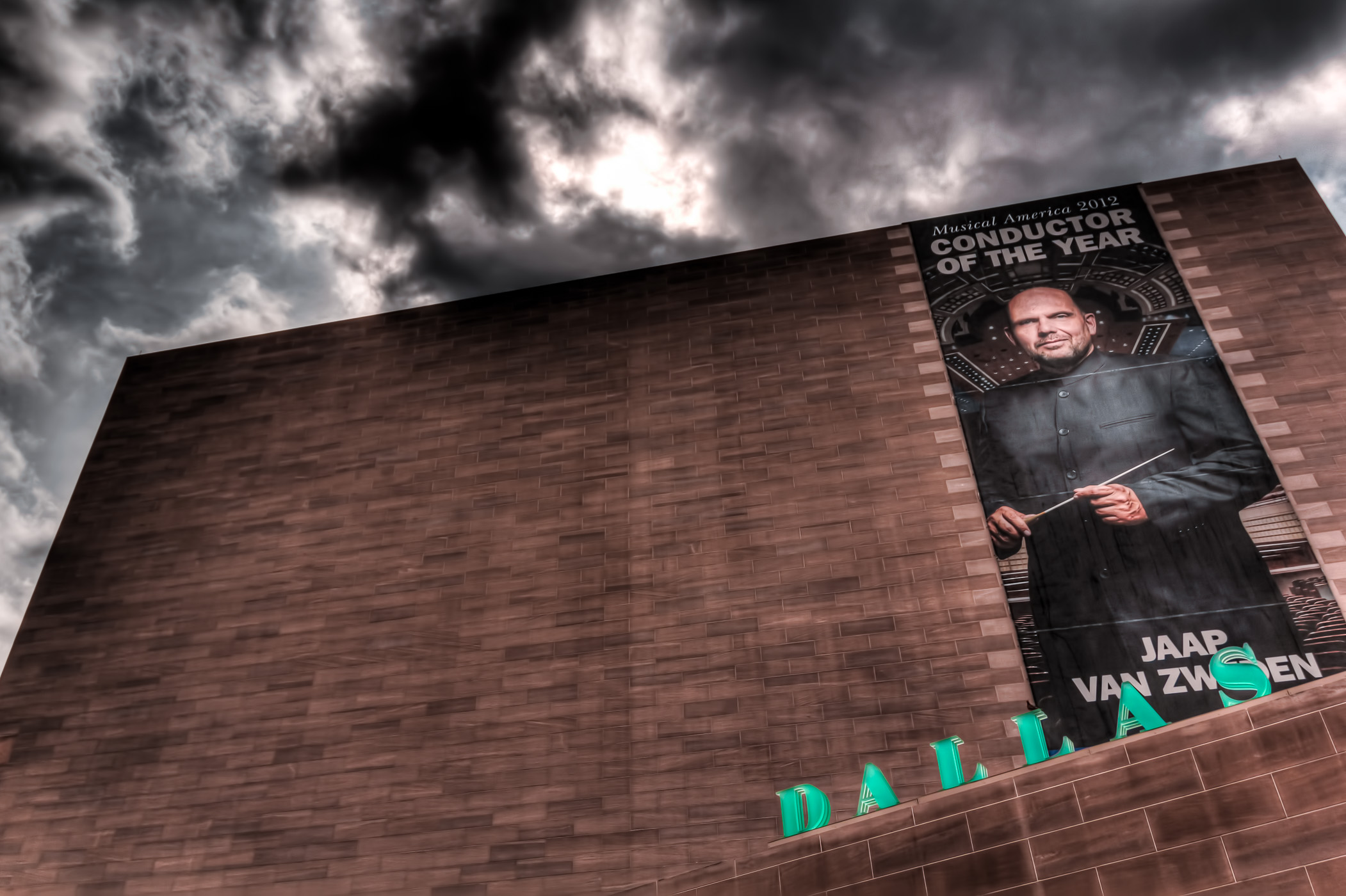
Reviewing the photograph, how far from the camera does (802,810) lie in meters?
9.67

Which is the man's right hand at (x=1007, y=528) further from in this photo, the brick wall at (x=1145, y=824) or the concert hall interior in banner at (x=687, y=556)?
the brick wall at (x=1145, y=824)

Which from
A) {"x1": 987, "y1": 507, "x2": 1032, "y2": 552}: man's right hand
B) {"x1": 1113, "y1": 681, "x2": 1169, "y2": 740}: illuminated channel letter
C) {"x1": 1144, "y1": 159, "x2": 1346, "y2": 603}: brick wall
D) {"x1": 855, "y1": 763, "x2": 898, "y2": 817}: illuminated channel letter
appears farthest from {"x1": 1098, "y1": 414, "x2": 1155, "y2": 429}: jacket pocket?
{"x1": 855, "y1": 763, "x2": 898, "y2": 817}: illuminated channel letter

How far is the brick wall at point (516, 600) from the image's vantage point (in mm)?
13094

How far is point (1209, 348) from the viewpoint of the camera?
14.9 metres

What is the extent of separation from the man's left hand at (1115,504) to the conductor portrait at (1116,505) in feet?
0.06

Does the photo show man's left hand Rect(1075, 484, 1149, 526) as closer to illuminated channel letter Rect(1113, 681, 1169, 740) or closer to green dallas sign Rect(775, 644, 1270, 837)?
green dallas sign Rect(775, 644, 1270, 837)

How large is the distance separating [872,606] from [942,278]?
263 inches

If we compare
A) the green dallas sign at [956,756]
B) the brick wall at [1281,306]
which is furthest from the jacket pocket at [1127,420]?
the green dallas sign at [956,756]

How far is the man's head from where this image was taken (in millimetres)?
15320

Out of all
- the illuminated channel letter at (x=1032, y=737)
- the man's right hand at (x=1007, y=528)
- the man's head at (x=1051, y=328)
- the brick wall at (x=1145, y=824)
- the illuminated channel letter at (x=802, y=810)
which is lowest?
the brick wall at (x=1145, y=824)

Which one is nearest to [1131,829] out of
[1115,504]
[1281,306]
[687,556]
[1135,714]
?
[1135,714]

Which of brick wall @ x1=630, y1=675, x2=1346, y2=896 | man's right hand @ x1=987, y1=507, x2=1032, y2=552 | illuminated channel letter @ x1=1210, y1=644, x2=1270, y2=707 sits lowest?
brick wall @ x1=630, y1=675, x2=1346, y2=896

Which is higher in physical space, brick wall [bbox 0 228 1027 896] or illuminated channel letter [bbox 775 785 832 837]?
brick wall [bbox 0 228 1027 896]

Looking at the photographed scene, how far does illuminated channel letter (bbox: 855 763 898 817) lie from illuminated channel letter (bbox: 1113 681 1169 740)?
87.4 inches
